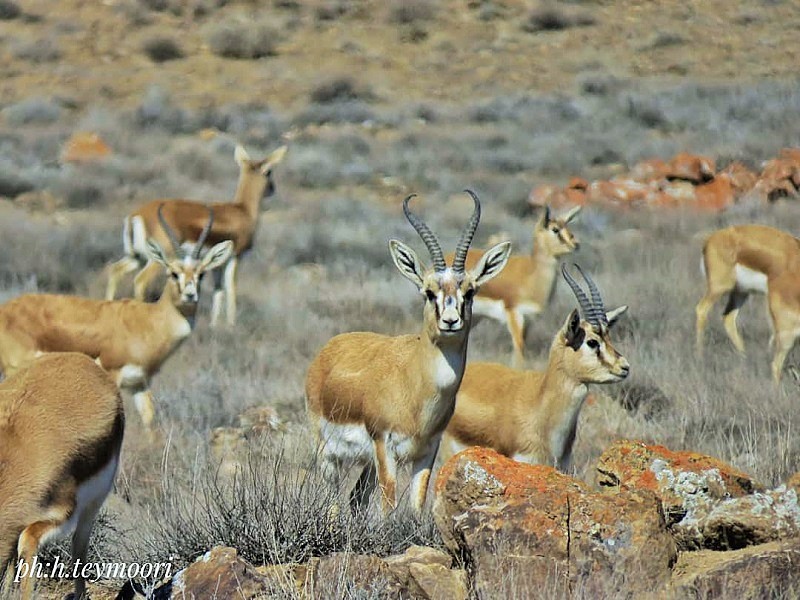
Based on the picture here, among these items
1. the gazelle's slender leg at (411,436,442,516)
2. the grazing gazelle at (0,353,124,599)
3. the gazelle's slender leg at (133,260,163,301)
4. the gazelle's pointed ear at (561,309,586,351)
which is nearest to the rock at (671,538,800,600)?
the gazelle's slender leg at (411,436,442,516)

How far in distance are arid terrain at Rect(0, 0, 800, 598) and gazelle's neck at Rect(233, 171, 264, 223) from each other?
3.33 ft

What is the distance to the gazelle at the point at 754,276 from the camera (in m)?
12.1

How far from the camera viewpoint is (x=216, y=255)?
12.3m

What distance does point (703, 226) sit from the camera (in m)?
18.9

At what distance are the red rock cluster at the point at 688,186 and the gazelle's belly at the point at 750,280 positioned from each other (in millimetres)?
7149

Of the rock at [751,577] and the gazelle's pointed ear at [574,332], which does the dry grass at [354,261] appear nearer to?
the gazelle's pointed ear at [574,332]

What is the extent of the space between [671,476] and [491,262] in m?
2.42

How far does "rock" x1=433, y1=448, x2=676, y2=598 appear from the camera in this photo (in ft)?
15.0

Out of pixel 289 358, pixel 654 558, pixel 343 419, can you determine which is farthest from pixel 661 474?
pixel 289 358

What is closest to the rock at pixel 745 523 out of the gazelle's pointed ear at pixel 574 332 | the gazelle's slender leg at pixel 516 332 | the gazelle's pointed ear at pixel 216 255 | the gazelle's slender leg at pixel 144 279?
the gazelle's pointed ear at pixel 574 332

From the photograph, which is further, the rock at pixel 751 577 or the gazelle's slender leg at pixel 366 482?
the gazelle's slender leg at pixel 366 482

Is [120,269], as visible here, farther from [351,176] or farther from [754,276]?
[351,176]

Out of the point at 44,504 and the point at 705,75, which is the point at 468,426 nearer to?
the point at 44,504

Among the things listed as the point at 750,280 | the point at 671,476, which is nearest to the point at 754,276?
the point at 750,280
